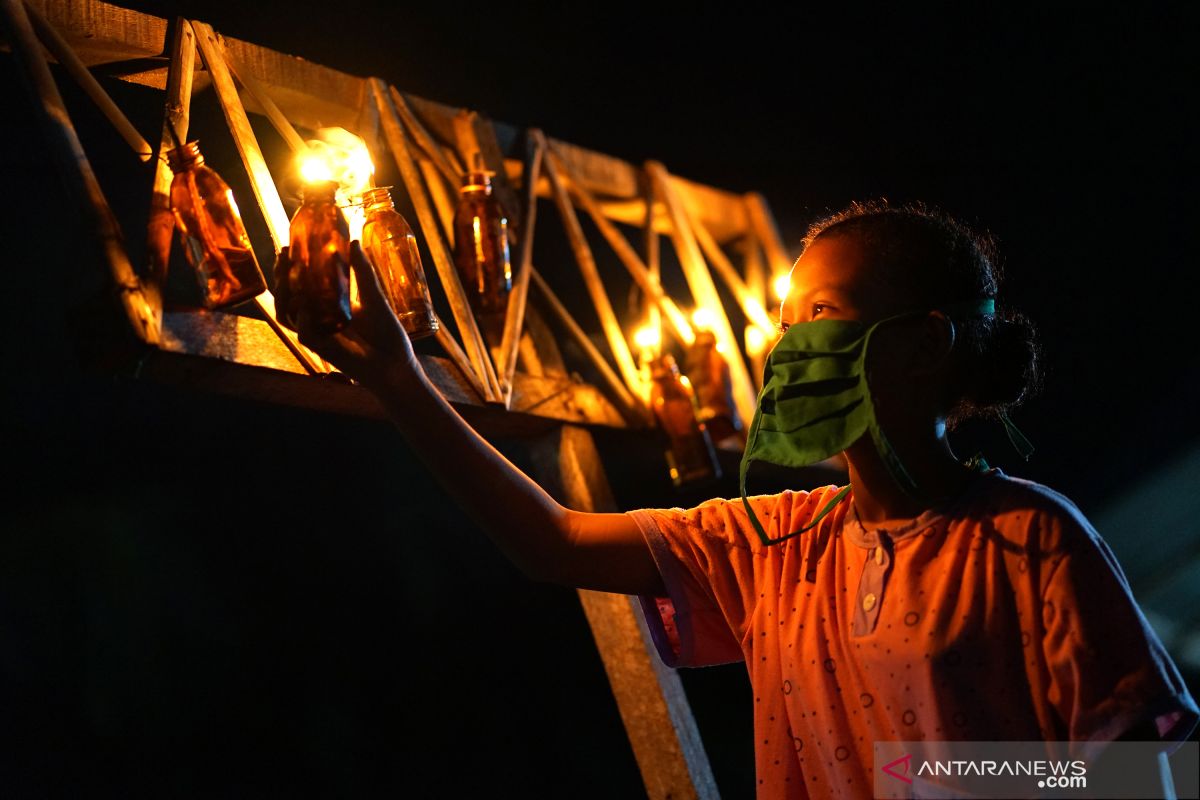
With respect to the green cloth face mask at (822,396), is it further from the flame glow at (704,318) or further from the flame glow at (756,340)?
the flame glow at (756,340)

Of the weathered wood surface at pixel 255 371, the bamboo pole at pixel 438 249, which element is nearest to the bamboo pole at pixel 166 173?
the weathered wood surface at pixel 255 371

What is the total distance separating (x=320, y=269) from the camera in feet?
5.66

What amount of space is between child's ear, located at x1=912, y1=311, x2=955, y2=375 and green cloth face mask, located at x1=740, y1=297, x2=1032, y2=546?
0.12 ft

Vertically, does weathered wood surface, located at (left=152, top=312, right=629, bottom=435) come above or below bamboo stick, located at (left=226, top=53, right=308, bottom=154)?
below

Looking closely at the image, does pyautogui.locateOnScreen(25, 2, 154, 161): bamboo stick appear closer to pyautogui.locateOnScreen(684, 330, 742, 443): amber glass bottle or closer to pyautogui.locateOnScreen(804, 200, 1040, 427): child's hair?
pyautogui.locateOnScreen(804, 200, 1040, 427): child's hair

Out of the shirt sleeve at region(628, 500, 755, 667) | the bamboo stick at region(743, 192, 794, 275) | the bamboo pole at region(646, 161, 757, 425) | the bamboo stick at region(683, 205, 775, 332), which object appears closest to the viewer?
the shirt sleeve at region(628, 500, 755, 667)

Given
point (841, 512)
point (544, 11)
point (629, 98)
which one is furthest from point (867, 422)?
point (629, 98)

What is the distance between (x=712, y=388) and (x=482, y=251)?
104cm

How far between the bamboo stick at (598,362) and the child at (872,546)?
1.43 metres

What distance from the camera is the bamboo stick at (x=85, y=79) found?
245 centimetres

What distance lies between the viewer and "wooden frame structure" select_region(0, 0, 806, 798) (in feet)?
7.74

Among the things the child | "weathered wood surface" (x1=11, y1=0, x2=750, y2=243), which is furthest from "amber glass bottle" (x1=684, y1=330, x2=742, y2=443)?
the child

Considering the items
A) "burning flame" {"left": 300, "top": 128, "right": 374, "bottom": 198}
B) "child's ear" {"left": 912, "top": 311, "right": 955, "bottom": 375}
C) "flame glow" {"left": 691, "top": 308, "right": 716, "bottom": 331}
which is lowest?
"child's ear" {"left": 912, "top": 311, "right": 955, "bottom": 375}

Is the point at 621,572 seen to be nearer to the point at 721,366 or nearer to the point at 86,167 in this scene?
the point at 86,167
